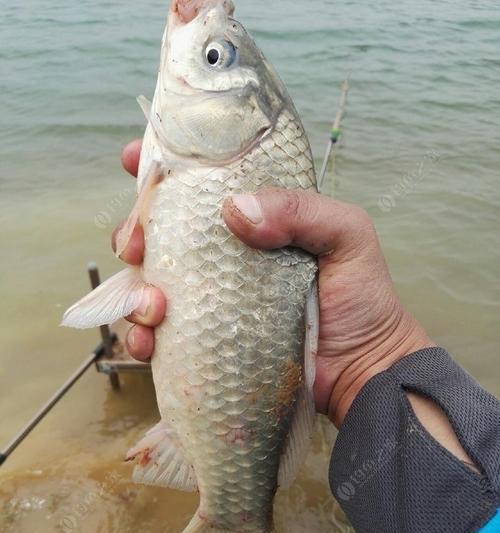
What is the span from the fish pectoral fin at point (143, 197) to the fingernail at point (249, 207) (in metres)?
0.30

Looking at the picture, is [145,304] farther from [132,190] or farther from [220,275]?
[132,190]

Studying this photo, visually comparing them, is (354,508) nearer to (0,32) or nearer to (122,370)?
(122,370)

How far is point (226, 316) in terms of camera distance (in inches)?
75.4

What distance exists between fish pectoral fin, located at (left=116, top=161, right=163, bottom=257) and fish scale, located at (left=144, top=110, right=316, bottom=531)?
36 mm

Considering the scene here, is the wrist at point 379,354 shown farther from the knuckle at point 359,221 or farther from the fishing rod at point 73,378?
the fishing rod at point 73,378

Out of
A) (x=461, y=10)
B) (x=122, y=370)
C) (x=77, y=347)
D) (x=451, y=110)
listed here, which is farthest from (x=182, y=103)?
(x=461, y=10)

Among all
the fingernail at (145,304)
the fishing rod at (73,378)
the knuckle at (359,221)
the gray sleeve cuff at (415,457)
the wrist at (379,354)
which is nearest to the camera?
the gray sleeve cuff at (415,457)

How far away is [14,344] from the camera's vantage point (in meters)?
4.83

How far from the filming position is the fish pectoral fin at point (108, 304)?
2.03m

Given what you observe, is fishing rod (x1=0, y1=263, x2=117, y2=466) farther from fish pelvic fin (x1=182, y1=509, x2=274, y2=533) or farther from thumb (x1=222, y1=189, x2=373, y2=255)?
thumb (x1=222, y1=189, x2=373, y2=255)

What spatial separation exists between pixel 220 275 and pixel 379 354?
0.97m

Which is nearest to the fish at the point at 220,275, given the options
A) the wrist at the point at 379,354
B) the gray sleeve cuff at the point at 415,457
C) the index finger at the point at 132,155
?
the gray sleeve cuff at the point at 415,457

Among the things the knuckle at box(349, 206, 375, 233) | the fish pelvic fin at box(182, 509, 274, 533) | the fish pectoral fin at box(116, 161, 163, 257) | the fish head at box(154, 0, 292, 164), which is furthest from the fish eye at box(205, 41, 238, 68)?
the fish pelvic fin at box(182, 509, 274, 533)

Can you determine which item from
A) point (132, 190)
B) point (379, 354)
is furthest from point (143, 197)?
point (132, 190)
